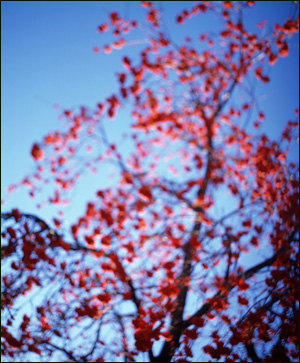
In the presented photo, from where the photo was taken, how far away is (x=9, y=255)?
127 inches

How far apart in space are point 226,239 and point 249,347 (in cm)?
146

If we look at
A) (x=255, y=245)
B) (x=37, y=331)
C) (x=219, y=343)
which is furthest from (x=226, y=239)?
(x=37, y=331)

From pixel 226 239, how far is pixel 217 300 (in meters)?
0.96

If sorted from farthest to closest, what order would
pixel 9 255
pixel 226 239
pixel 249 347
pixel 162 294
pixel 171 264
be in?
pixel 171 264 → pixel 226 239 → pixel 162 294 → pixel 9 255 → pixel 249 347

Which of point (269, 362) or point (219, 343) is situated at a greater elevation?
point (219, 343)

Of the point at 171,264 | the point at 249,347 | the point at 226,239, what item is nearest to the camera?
the point at 249,347

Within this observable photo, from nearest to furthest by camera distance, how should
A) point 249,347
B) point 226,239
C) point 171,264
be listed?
point 249,347
point 226,239
point 171,264

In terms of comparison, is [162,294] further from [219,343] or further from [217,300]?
[219,343]

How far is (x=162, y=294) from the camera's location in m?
3.64

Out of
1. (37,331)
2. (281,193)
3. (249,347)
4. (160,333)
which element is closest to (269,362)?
(249,347)

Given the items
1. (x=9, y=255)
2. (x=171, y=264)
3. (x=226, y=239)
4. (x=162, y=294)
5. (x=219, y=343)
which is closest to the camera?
(x=219, y=343)

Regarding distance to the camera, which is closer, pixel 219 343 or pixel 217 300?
pixel 219 343

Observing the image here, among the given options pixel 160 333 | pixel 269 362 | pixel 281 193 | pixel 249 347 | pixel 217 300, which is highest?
pixel 281 193

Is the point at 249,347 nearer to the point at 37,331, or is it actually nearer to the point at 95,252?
the point at 95,252
